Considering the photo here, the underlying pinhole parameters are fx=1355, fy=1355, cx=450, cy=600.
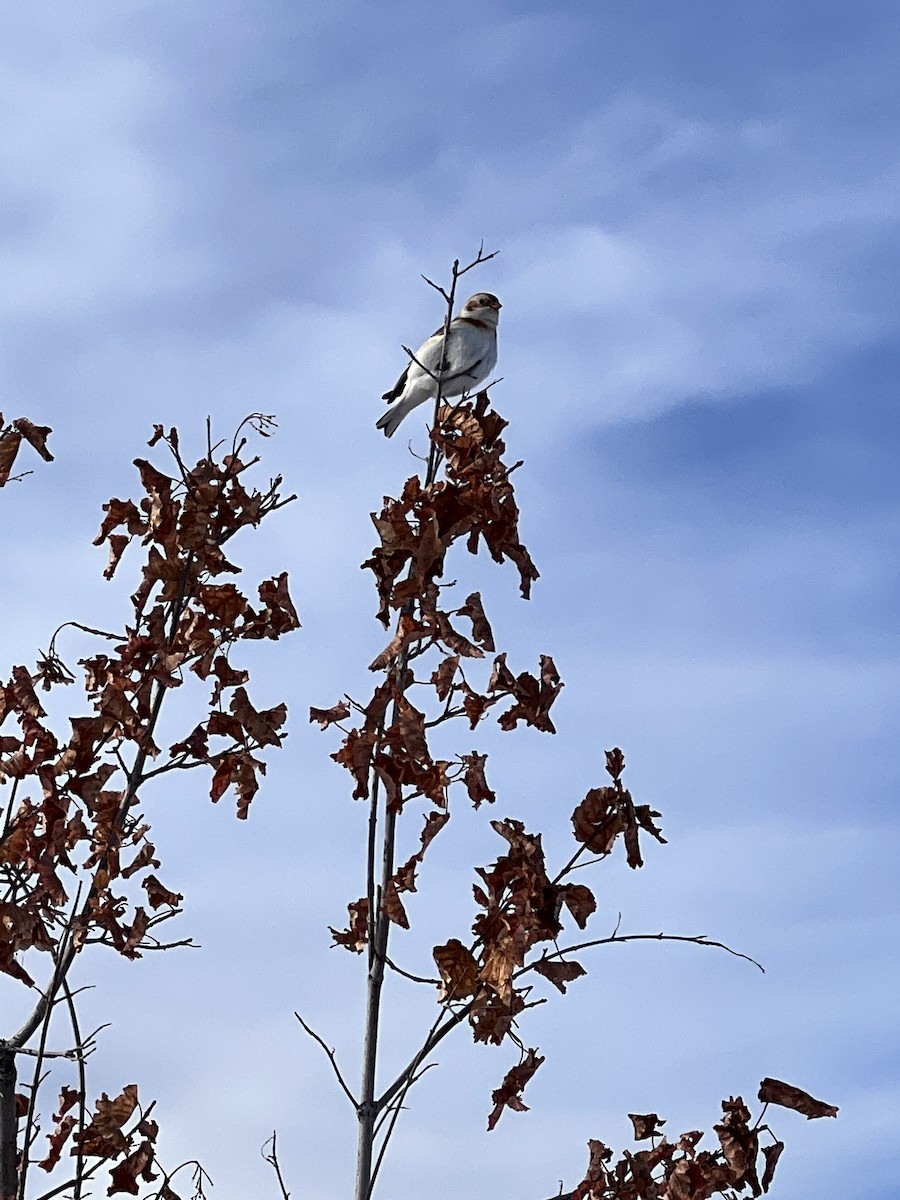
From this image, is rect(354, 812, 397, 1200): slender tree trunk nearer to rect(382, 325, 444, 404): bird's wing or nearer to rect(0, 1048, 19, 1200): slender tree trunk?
rect(0, 1048, 19, 1200): slender tree trunk

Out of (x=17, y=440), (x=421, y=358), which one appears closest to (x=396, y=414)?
(x=421, y=358)

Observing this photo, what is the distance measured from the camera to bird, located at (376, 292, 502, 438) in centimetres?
669

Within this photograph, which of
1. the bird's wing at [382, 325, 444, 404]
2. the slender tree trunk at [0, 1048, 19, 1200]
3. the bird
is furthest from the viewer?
the bird's wing at [382, 325, 444, 404]

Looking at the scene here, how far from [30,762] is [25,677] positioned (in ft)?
0.81

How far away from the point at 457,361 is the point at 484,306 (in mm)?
1798

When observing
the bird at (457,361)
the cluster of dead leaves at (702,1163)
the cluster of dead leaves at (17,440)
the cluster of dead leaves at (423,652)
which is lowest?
the cluster of dead leaves at (702,1163)

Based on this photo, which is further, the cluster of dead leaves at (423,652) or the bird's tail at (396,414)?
the bird's tail at (396,414)

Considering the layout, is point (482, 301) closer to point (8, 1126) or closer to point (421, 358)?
point (421, 358)

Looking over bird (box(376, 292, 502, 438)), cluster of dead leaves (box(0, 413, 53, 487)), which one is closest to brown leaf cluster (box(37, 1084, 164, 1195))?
cluster of dead leaves (box(0, 413, 53, 487))

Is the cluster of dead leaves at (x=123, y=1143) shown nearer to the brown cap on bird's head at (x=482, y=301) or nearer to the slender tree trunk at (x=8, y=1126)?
the slender tree trunk at (x=8, y=1126)

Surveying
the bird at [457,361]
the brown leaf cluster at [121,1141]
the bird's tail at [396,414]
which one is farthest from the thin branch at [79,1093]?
the bird's tail at [396,414]

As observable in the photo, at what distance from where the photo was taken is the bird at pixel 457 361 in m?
6.69

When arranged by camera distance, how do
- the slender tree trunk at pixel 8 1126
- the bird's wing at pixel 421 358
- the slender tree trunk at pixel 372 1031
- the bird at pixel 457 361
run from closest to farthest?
1. the slender tree trunk at pixel 372 1031
2. the slender tree trunk at pixel 8 1126
3. the bird at pixel 457 361
4. the bird's wing at pixel 421 358

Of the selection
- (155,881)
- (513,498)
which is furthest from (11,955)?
(513,498)
